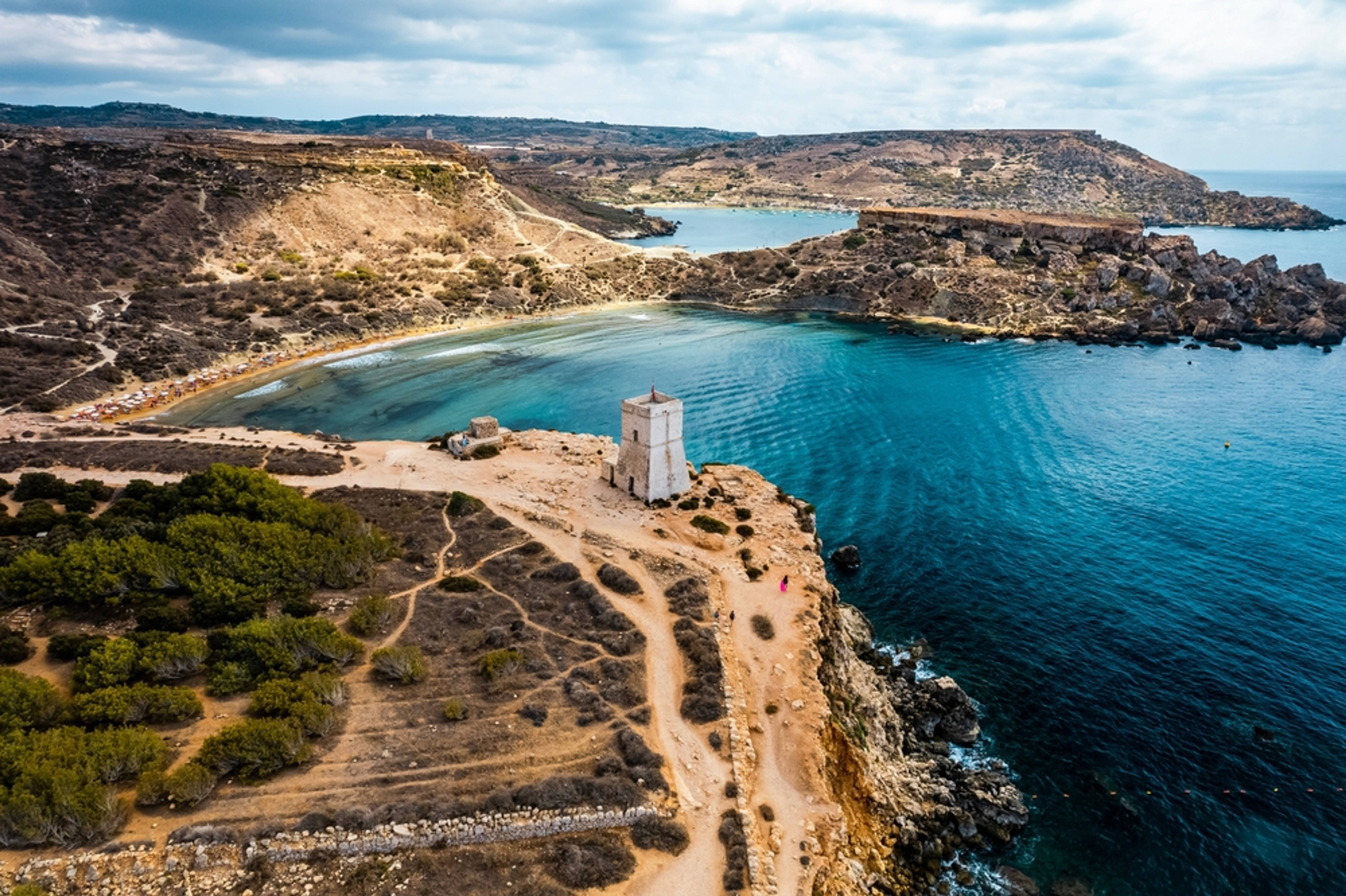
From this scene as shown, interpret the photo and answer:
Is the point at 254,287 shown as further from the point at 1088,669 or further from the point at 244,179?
the point at 1088,669

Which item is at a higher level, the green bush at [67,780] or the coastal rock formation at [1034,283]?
the coastal rock formation at [1034,283]

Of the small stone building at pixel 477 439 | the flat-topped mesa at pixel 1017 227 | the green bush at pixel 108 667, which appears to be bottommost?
the green bush at pixel 108 667

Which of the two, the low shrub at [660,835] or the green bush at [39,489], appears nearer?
the low shrub at [660,835]

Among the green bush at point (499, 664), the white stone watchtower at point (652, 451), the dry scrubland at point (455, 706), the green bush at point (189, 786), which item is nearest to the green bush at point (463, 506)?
the dry scrubland at point (455, 706)

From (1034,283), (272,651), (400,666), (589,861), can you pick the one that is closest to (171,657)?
(272,651)

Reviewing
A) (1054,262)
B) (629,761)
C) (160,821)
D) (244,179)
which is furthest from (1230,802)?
(244,179)

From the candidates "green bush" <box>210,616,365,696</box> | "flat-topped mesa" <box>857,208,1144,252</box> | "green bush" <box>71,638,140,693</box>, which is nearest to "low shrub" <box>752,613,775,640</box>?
"green bush" <box>210,616,365,696</box>

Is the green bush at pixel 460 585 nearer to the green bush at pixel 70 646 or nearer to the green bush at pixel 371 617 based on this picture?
the green bush at pixel 371 617
